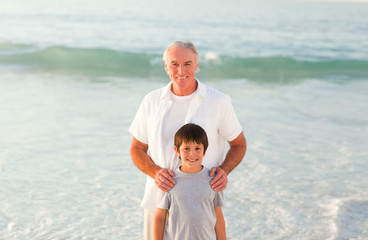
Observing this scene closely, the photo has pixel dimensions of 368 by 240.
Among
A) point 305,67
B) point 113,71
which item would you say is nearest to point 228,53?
point 305,67

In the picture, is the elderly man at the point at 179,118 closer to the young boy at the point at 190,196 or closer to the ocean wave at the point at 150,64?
the young boy at the point at 190,196

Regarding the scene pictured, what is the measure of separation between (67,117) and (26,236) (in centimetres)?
440

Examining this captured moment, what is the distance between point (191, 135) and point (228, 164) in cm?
41

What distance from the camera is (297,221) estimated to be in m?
4.88

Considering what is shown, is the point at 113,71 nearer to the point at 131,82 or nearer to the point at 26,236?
the point at 131,82

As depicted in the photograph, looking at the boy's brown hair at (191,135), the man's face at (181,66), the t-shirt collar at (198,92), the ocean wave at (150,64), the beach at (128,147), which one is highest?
the ocean wave at (150,64)

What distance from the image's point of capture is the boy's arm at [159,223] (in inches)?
109

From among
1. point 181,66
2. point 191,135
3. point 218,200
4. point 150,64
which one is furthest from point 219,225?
point 150,64

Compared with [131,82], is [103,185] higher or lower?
lower

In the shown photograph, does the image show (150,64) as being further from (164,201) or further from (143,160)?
(164,201)

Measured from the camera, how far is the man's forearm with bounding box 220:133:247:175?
9.57ft

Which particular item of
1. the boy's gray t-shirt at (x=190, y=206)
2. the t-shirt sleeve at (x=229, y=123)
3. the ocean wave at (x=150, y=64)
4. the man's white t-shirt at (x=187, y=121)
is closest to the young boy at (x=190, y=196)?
the boy's gray t-shirt at (x=190, y=206)

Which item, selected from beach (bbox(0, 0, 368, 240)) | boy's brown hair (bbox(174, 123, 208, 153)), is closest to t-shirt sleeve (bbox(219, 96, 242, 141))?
boy's brown hair (bbox(174, 123, 208, 153))

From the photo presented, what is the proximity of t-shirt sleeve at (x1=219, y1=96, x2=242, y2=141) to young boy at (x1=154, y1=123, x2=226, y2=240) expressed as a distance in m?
0.26
